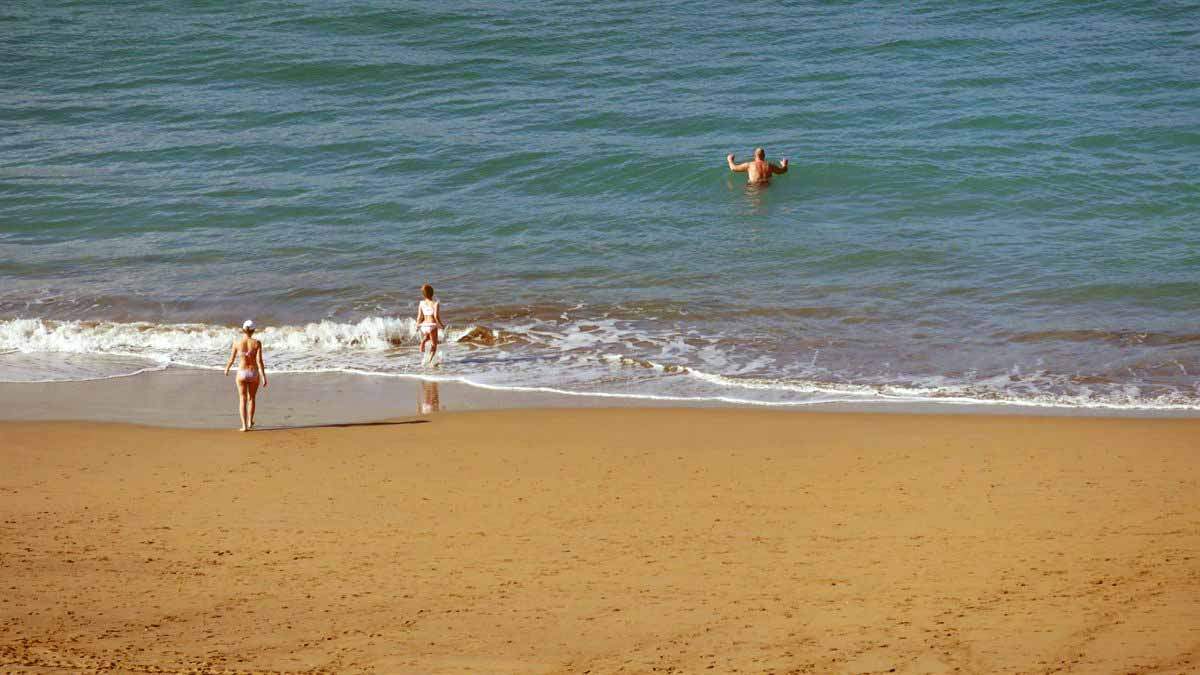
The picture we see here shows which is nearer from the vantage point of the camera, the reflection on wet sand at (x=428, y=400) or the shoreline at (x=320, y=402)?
the shoreline at (x=320, y=402)

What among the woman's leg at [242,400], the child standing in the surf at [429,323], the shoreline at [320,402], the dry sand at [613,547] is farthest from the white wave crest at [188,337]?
the dry sand at [613,547]

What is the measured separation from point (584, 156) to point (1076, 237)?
344 inches

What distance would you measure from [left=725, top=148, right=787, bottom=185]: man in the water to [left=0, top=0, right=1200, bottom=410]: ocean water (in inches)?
12.1

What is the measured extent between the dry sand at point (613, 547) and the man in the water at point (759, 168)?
1001 cm

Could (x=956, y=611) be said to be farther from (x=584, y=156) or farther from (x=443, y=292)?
(x=584, y=156)

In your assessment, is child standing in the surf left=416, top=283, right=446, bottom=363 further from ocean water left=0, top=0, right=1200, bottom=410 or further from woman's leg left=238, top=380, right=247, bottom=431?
woman's leg left=238, top=380, right=247, bottom=431

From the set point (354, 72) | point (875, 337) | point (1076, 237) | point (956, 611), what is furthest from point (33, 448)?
point (354, 72)

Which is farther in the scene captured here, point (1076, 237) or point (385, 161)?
point (385, 161)

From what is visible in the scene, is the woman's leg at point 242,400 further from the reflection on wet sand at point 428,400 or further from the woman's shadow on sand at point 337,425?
the reflection on wet sand at point 428,400

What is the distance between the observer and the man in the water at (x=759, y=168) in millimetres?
21141

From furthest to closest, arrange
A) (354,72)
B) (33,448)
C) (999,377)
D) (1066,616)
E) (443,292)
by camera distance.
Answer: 1. (354,72)
2. (443,292)
3. (999,377)
4. (33,448)
5. (1066,616)

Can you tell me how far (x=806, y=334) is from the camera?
1495 cm

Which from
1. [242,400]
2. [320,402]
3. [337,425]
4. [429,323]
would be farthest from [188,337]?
[337,425]

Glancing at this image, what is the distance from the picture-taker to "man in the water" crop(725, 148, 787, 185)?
21.1m
